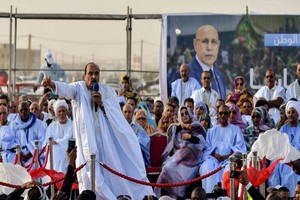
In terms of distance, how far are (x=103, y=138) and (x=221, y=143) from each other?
110 inches

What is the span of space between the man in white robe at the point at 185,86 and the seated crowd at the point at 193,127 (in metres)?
0.58

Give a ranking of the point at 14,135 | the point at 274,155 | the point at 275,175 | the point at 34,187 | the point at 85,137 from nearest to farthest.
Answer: the point at 34,187 < the point at 274,155 < the point at 85,137 < the point at 275,175 < the point at 14,135

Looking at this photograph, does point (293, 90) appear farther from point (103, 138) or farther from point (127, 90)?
point (103, 138)

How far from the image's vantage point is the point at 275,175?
62.6 feet

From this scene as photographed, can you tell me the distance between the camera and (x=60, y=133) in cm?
2034

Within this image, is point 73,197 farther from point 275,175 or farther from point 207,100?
point 207,100

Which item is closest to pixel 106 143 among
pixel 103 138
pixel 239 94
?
pixel 103 138

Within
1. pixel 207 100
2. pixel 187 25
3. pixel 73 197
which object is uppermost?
pixel 187 25

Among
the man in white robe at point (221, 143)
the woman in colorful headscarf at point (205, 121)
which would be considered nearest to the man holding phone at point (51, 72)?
the woman in colorful headscarf at point (205, 121)

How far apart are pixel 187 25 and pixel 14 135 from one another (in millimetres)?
4891

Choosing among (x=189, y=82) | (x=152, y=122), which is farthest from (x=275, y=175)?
(x=189, y=82)

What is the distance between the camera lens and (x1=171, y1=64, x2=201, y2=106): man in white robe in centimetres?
2275

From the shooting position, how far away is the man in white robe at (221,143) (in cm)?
1917

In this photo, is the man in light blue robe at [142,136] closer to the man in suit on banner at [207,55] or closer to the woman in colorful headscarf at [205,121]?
the woman in colorful headscarf at [205,121]
